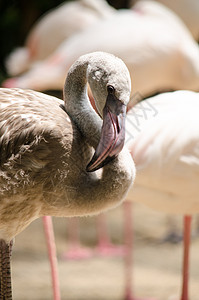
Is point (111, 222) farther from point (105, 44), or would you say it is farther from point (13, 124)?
point (13, 124)

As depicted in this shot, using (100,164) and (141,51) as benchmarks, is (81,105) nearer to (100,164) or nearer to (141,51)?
(100,164)

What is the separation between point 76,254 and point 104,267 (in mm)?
249

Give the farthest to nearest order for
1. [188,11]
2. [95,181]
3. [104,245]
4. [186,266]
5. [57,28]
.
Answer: [188,11], [57,28], [104,245], [186,266], [95,181]

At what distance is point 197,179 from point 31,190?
2.81ft

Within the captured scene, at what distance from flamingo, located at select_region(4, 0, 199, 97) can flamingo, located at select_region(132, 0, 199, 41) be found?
77cm

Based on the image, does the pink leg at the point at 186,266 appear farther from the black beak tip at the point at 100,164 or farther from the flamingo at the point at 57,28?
the flamingo at the point at 57,28

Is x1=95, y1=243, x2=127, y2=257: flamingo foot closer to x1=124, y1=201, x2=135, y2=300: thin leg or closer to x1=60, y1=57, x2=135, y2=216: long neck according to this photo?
x1=124, y1=201, x2=135, y2=300: thin leg

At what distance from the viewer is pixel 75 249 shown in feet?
13.5

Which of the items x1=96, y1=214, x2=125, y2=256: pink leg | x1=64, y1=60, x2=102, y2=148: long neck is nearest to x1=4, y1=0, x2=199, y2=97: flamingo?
x1=96, y1=214, x2=125, y2=256: pink leg

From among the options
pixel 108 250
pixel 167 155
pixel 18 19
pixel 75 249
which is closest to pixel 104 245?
pixel 108 250

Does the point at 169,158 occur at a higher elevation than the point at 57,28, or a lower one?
higher

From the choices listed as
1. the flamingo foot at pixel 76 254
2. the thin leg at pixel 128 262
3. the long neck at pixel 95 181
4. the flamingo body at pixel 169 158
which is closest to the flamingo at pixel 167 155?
the flamingo body at pixel 169 158

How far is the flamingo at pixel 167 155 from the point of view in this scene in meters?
2.49

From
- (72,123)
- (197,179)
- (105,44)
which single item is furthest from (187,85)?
(72,123)
